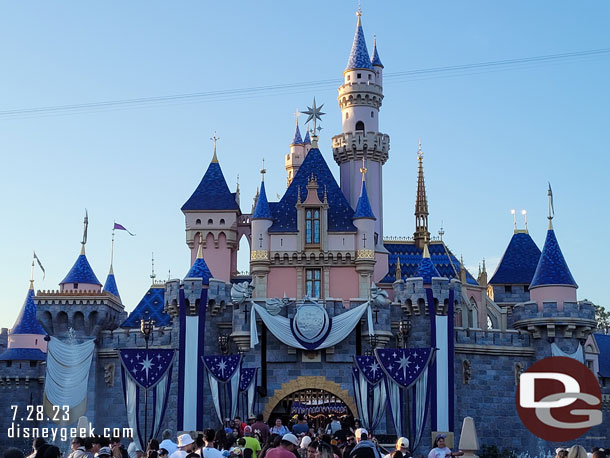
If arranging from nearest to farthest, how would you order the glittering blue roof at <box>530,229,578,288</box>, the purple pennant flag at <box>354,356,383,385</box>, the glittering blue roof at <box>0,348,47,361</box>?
1. the purple pennant flag at <box>354,356,383,385</box>
2. the glittering blue roof at <box>530,229,578,288</box>
3. the glittering blue roof at <box>0,348,47,361</box>

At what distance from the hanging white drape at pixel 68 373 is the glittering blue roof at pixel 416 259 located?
14775 mm

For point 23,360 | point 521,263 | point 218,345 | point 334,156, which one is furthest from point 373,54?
point 23,360

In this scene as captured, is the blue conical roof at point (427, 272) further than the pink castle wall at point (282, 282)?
No

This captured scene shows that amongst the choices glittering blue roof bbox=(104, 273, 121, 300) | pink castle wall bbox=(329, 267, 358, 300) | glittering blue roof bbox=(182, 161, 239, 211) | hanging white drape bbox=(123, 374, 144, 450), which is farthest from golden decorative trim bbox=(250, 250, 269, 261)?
glittering blue roof bbox=(104, 273, 121, 300)

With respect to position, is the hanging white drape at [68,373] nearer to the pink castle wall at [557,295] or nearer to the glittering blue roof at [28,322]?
the glittering blue roof at [28,322]

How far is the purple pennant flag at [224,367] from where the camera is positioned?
30172 millimetres

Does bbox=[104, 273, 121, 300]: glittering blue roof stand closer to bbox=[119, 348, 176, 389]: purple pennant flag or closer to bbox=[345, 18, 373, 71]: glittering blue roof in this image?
bbox=[345, 18, 373, 71]: glittering blue roof

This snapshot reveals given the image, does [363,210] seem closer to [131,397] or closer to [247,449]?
[131,397]

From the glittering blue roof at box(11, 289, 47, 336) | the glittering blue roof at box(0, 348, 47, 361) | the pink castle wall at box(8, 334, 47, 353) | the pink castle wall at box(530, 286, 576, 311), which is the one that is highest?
the pink castle wall at box(530, 286, 576, 311)

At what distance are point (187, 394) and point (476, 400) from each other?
1051 cm

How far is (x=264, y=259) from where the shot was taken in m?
36.4

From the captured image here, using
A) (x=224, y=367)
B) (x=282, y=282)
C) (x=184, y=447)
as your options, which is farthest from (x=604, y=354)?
(x=184, y=447)

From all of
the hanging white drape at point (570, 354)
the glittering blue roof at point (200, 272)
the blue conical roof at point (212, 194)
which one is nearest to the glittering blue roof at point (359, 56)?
the blue conical roof at point (212, 194)

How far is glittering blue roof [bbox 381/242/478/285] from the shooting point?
4406cm
